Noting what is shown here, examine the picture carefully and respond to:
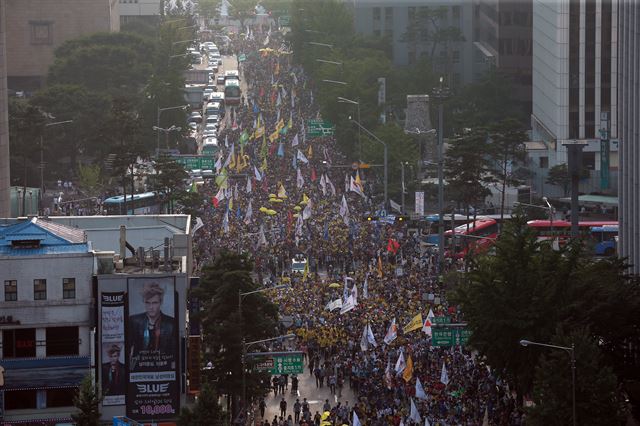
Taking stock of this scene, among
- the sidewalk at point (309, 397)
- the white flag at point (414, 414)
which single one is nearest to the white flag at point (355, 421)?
the white flag at point (414, 414)

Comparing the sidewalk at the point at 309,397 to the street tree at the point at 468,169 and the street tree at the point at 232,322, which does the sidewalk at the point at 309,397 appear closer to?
the street tree at the point at 232,322

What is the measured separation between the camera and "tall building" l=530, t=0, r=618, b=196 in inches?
6811

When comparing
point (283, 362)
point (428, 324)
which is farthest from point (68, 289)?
point (428, 324)

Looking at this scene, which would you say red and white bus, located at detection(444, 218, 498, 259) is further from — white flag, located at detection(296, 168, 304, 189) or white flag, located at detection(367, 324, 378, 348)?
white flag, located at detection(367, 324, 378, 348)

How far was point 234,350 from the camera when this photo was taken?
91.3m

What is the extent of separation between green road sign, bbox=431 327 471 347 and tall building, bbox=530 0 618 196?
240 ft

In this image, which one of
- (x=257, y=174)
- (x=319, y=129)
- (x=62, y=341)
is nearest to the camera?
(x=62, y=341)

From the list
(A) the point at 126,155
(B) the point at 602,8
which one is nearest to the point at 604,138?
(B) the point at 602,8

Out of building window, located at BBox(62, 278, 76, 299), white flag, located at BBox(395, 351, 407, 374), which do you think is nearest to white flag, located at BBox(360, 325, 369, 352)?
white flag, located at BBox(395, 351, 407, 374)

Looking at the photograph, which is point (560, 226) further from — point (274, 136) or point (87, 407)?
point (87, 407)

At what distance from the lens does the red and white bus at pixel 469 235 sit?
131m

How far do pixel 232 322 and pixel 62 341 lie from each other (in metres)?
8.10

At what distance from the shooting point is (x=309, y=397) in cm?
9862

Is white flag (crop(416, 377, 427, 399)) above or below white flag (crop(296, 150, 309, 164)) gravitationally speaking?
below
